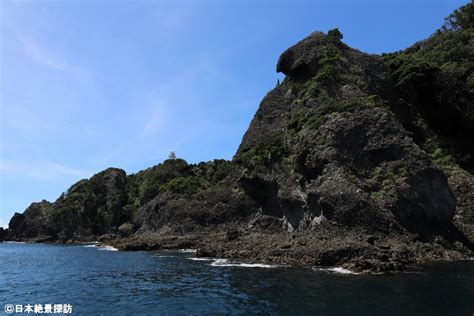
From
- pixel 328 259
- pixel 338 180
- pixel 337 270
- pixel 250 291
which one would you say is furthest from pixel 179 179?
pixel 250 291

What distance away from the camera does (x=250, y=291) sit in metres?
30.8

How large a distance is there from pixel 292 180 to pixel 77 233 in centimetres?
10136

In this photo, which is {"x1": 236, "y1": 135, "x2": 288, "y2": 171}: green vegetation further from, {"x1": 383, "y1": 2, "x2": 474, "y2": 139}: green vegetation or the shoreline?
{"x1": 383, "y1": 2, "x2": 474, "y2": 139}: green vegetation

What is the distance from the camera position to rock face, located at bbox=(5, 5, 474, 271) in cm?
5078

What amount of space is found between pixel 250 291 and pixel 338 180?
2874 cm

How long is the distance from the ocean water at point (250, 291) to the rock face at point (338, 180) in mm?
6257

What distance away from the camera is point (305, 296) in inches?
1105

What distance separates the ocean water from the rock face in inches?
246

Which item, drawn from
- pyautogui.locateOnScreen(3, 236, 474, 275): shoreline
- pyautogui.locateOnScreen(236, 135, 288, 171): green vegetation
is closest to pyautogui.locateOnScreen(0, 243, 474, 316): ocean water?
pyautogui.locateOnScreen(3, 236, 474, 275): shoreline

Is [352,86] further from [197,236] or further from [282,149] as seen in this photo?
[197,236]

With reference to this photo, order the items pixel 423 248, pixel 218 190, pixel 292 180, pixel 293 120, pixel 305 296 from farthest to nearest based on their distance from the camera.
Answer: pixel 218 190
pixel 293 120
pixel 292 180
pixel 423 248
pixel 305 296

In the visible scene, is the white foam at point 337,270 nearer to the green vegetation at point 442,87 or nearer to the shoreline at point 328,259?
the shoreline at point 328,259

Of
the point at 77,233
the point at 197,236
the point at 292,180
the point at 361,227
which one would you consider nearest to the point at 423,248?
the point at 361,227

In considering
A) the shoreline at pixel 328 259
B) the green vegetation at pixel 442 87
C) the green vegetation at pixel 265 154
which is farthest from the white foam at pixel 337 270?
the green vegetation at pixel 442 87
